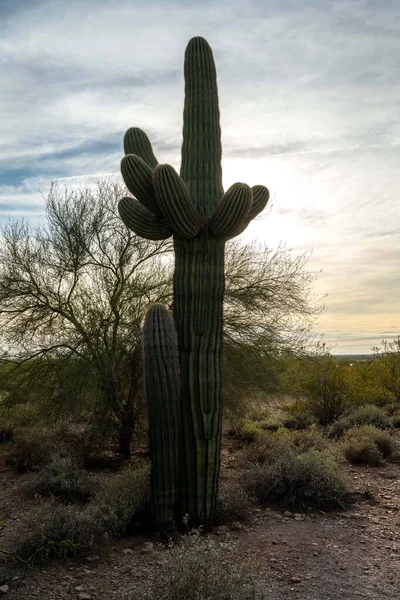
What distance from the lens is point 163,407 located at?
23.1 ft

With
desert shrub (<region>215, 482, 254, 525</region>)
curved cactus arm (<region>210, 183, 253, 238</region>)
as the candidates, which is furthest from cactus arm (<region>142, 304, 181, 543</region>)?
curved cactus arm (<region>210, 183, 253, 238</region>)

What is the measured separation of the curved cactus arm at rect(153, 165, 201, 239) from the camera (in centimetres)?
709

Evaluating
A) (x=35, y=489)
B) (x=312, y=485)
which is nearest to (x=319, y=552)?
(x=312, y=485)

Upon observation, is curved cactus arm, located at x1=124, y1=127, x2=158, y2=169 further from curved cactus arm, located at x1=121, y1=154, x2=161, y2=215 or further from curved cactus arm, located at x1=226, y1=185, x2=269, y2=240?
curved cactus arm, located at x1=226, y1=185, x2=269, y2=240

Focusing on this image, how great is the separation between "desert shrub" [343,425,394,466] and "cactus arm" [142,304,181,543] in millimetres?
5643

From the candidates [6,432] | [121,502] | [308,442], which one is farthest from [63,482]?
[308,442]

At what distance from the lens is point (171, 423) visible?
23.3ft

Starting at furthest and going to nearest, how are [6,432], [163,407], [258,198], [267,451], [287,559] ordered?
[6,432] → [267,451] → [258,198] → [163,407] → [287,559]

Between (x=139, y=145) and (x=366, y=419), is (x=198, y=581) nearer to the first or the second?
(x=139, y=145)

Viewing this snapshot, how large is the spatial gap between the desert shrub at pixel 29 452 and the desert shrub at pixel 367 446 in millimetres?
5939

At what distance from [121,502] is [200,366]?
194 cm

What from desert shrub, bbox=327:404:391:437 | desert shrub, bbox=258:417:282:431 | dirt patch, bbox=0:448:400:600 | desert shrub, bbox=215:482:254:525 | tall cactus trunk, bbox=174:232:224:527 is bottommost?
dirt patch, bbox=0:448:400:600

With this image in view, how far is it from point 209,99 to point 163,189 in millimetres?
1829

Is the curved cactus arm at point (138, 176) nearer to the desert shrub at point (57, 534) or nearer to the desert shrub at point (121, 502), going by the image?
the desert shrub at point (121, 502)
